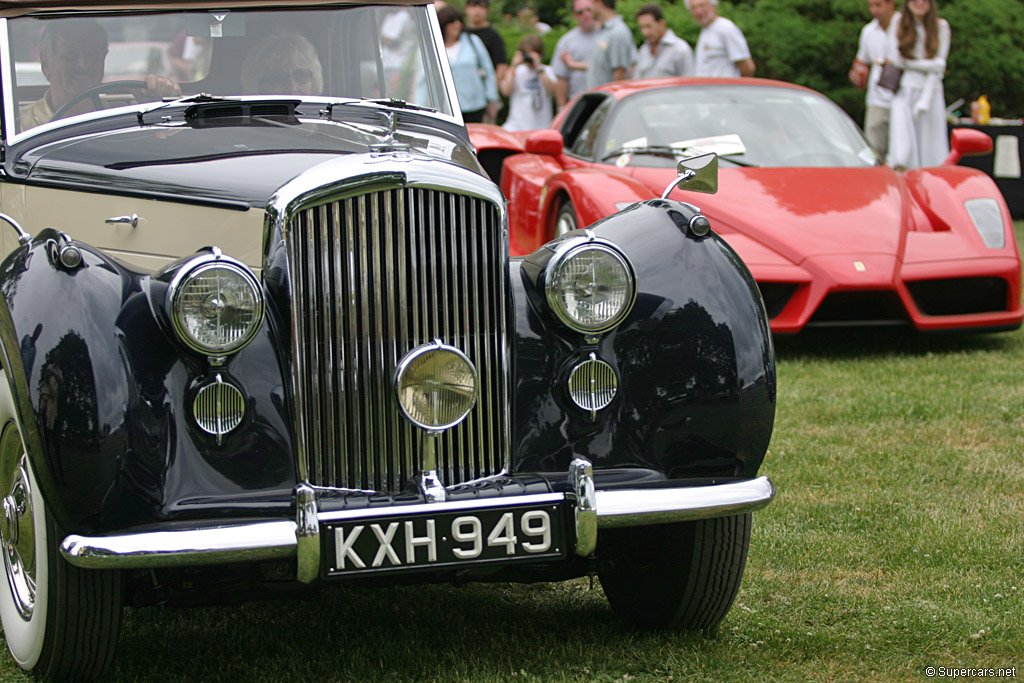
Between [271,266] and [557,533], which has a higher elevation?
[271,266]

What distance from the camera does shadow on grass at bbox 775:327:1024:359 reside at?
24.7ft

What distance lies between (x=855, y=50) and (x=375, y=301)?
15.7 meters

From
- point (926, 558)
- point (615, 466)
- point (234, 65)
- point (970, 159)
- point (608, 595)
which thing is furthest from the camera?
point (970, 159)

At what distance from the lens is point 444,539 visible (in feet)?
9.74

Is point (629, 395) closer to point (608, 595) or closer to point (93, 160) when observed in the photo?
point (608, 595)

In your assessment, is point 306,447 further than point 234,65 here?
No

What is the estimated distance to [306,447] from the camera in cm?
314

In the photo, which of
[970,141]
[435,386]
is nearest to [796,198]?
[970,141]

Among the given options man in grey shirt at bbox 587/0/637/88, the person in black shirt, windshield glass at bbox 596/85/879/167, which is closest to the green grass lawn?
windshield glass at bbox 596/85/879/167

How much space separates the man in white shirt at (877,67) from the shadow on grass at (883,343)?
434 cm

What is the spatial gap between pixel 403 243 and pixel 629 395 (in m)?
0.71

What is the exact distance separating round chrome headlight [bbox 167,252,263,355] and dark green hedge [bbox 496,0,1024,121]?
49.9 ft

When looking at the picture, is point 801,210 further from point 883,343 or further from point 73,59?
point 73,59

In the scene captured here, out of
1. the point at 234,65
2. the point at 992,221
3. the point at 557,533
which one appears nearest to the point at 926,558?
the point at 557,533
